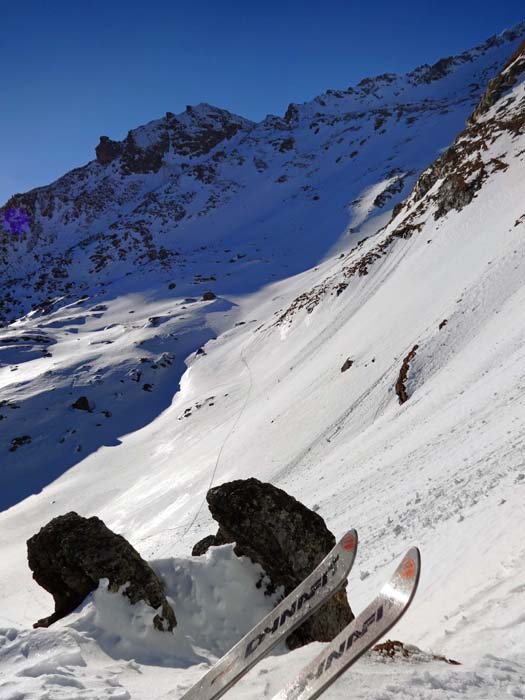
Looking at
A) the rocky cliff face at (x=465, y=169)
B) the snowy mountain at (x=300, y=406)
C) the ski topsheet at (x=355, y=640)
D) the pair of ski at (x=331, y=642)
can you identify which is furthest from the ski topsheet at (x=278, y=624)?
the rocky cliff face at (x=465, y=169)

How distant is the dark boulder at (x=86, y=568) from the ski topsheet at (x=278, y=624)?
2.68m

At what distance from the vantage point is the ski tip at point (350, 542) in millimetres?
Result: 6012

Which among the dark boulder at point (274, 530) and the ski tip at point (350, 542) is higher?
the ski tip at point (350, 542)

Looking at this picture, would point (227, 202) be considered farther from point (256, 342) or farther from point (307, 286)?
point (256, 342)

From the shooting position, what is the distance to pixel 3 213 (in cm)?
17212

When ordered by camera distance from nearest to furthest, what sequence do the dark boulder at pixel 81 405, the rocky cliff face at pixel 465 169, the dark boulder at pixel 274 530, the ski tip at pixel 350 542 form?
the ski tip at pixel 350 542 < the dark boulder at pixel 274 530 < the rocky cliff face at pixel 465 169 < the dark boulder at pixel 81 405

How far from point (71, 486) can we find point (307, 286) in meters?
49.4

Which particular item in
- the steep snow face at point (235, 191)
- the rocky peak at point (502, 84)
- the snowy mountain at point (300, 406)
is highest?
the steep snow face at point (235, 191)

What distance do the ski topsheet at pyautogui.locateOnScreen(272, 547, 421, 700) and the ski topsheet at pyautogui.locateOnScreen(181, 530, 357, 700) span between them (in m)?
0.60

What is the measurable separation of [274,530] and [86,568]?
138 inches

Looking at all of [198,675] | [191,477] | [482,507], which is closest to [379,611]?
[198,675]

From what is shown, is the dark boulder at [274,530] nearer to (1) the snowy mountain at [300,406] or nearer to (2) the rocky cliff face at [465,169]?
(1) the snowy mountain at [300,406]

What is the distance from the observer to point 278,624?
18.7ft

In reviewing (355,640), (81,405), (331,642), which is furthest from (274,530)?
(81,405)
